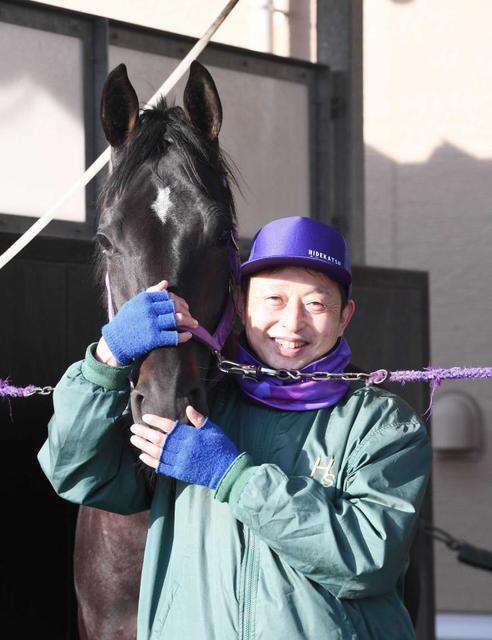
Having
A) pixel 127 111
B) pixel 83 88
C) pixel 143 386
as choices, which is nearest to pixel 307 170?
pixel 83 88

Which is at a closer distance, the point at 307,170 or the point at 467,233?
the point at 307,170

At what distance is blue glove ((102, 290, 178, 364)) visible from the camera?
2.16 metres

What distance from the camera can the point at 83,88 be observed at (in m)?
4.37

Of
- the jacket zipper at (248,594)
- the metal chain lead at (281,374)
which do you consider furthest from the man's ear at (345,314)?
the jacket zipper at (248,594)

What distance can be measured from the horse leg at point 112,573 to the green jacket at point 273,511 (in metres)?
0.53

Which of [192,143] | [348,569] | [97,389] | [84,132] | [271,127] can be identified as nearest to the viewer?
[348,569]

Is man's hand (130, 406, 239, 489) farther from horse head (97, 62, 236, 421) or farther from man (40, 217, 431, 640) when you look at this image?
horse head (97, 62, 236, 421)

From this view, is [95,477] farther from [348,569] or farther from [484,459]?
[484,459]

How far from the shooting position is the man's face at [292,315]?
225cm

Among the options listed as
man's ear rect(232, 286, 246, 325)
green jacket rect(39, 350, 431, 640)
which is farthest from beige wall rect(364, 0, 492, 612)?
green jacket rect(39, 350, 431, 640)

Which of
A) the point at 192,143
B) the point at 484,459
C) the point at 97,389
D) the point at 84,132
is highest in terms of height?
the point at 84,132

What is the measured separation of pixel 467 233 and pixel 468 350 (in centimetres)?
83

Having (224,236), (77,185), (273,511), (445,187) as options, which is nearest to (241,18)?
(445,187)

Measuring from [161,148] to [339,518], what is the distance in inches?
43.8
